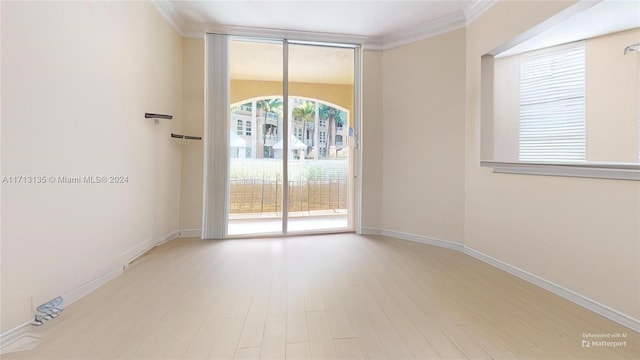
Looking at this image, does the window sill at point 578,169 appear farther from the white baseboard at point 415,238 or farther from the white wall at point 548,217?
the white baseboard at point 415,238

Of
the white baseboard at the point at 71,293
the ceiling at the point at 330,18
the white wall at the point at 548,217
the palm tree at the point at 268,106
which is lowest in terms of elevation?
the white baseboard at the point at 71,293

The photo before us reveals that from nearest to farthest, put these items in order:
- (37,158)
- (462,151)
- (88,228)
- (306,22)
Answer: (37,158)
(88,228)
(462,151)
(306,22)

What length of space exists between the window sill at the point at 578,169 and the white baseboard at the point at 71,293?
3.61 metres

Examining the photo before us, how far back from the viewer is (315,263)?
2.74 metres

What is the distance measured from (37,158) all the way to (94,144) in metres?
0.49

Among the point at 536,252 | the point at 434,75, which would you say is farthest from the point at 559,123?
the point at 536,252

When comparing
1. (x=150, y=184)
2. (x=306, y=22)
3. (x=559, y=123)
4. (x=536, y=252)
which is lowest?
(x=536, y=252)

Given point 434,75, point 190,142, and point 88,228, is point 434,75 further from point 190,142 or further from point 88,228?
point 88,228

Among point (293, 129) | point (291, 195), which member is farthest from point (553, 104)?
point (291, 195)

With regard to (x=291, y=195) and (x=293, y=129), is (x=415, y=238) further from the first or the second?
(x=293, y=129)

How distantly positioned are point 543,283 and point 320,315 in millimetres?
1924

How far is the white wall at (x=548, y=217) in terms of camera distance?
1.75m

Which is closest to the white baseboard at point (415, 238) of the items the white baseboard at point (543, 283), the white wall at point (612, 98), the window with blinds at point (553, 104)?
the white baseboard at point (543, 283)

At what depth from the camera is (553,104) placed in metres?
3.39
